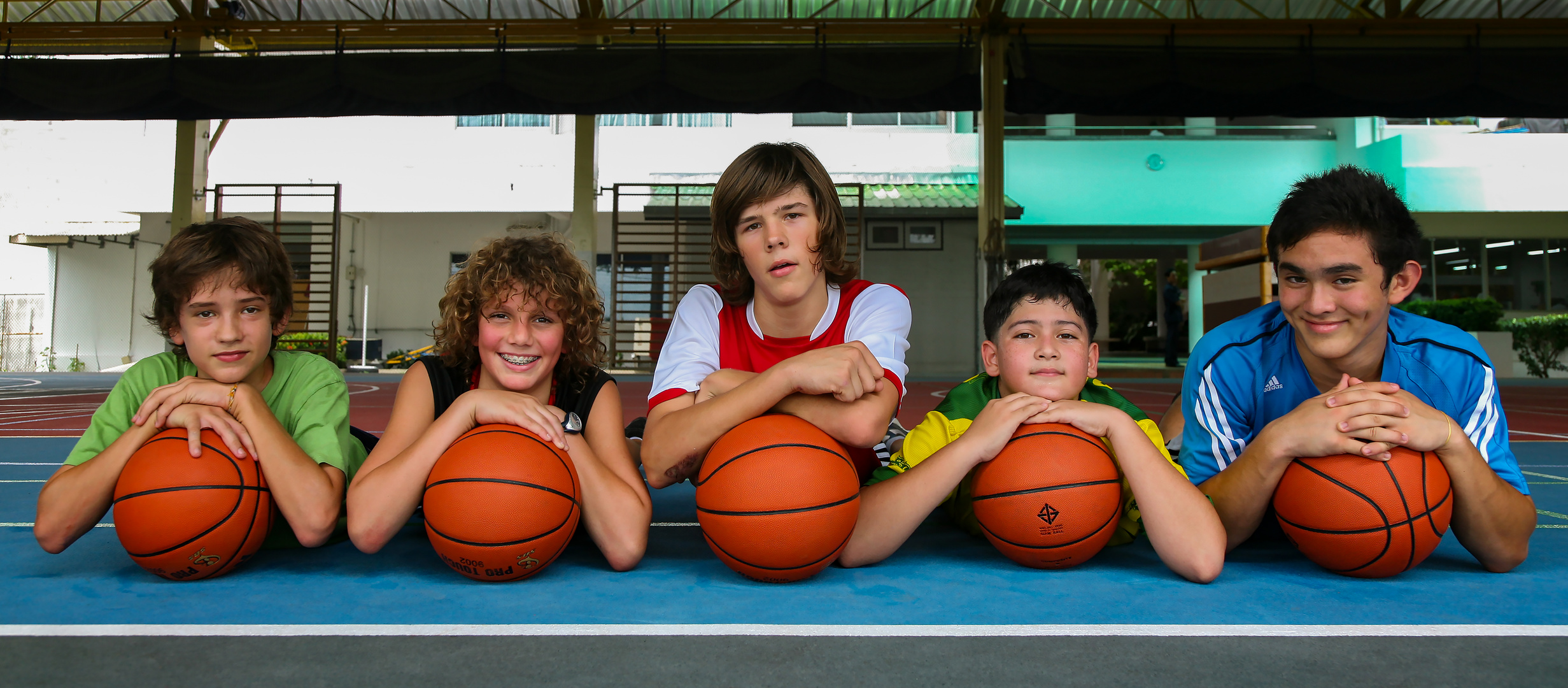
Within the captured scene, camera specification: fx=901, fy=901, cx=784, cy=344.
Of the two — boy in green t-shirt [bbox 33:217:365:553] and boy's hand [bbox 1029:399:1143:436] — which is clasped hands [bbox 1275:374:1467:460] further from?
boy in green t-shirt [bbox 33:217:365:553]

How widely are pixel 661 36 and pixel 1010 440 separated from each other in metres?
7.61

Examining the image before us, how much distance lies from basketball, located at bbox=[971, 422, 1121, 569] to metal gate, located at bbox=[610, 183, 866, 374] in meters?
9.70

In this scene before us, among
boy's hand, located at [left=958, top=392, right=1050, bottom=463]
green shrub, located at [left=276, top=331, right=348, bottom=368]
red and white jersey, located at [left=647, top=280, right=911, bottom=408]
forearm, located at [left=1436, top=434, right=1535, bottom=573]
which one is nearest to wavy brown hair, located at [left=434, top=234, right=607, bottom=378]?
red and white jersey, located at [left=647, top=280, right=911, bottom=408]

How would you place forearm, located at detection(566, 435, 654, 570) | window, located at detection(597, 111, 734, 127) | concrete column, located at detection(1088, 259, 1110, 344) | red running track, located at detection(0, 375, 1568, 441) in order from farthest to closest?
concrete column, located at detection(1088, 259, 1110, 344), window, located at detection(597, 111, 734, 127), red running track, located at detection(0, 375, 1568, 441), forearm, located at detection(566, 435, 654, 570)

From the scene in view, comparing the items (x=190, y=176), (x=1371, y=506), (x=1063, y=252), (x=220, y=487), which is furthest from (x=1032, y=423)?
(x=1063, y=252)

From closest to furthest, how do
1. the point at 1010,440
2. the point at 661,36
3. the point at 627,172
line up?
the point at 1010,440 < the point at 661,36 < the point at 627,172

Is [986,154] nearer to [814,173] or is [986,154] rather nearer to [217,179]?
[814,173]

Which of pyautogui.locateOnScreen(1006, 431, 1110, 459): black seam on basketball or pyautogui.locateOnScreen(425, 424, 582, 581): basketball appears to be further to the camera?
pyautogui.locateOnScreen(1006, 431, 1110, 459): black seam on basketball

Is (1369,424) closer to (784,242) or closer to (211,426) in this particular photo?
(784,242)

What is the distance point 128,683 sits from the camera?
1413 millimetres

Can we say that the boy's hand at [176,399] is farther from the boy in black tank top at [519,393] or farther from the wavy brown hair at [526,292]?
the wavy brown hair at [526,292]

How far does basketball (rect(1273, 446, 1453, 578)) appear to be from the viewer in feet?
6.24

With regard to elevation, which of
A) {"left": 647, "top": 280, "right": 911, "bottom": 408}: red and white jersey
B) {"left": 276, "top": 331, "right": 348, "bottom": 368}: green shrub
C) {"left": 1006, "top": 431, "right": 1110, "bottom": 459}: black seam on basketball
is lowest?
{"left": 1006, "top": 431, "right": 1110, "bottom": 459}: black seam on basketball

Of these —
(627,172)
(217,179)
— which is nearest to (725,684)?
(627,172)
